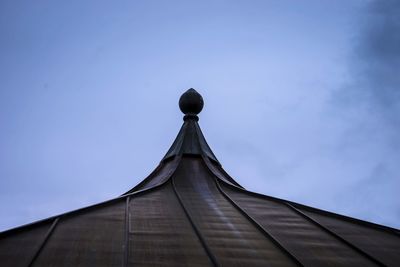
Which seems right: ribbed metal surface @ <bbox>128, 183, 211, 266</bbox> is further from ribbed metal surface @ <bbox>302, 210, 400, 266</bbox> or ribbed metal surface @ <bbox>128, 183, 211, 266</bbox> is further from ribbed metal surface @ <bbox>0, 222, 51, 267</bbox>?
ribbed metal surface @ <bbox>302, 210, 400, 266</bbox>

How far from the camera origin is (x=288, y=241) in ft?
15.6

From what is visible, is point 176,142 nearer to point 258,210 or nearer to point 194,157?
point 194,157

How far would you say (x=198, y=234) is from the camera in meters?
4.62

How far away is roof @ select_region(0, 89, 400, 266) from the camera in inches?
153

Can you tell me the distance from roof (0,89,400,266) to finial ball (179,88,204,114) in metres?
3.01

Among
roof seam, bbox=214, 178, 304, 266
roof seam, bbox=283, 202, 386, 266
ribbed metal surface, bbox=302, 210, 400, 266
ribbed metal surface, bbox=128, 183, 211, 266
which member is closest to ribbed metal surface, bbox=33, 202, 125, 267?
ribbed metal surface, bbox=128, 183, 211, 266

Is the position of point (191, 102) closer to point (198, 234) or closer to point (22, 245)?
point (198, 234)

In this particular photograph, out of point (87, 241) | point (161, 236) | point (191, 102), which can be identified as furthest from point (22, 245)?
point (191, 102)

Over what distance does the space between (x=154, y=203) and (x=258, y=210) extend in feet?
5.17

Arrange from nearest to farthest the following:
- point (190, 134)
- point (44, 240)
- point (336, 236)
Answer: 1. point (44, 240)
2. point (336, 236)
3. point (190, 134)

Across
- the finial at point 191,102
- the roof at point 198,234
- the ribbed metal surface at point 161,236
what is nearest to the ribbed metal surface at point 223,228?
the roof at point 198,234

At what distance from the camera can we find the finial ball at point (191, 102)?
958 cm

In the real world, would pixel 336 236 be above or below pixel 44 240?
below

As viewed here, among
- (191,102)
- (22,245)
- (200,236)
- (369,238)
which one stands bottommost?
(369,238)
